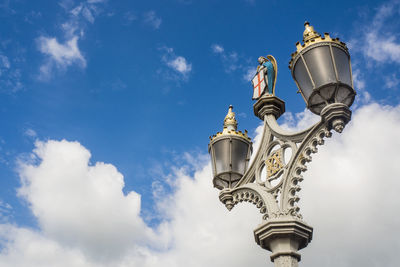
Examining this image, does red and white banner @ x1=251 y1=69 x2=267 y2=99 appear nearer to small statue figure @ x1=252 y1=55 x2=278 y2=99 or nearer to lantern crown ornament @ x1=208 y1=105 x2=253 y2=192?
small statue figure @ x1=252 y1=55 x2=278 y2=99

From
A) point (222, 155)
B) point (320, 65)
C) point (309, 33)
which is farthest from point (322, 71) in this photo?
point (222, 155)

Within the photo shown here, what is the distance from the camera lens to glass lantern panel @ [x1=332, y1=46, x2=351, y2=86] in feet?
17.5

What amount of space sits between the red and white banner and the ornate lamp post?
1.07ft

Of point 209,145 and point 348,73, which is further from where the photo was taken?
point 209,145

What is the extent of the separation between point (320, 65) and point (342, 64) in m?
0.30

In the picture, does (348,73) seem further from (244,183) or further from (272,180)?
(244,183)

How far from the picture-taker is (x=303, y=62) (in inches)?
219

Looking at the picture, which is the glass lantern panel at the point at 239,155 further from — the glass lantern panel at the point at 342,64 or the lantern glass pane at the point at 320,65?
the glass lantern panel at the point at 342,64

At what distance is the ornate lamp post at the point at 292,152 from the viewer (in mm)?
5285

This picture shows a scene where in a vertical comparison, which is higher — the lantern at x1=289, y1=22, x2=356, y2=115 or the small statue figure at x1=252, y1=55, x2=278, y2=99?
the small statue figure at x1=252, y1=55, x2=278, y2=99

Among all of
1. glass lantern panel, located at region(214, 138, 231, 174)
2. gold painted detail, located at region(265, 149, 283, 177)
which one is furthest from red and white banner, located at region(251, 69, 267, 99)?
gold painted detail, located at region(265, 149, 283, 177)

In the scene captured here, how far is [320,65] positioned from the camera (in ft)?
17.8

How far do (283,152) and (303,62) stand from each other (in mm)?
1468

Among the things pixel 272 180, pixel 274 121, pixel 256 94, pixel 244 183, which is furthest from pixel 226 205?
pixel 256 94
